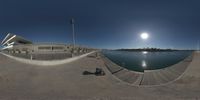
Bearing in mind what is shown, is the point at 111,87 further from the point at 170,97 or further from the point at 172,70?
the point at 172,70

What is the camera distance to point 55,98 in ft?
50.9

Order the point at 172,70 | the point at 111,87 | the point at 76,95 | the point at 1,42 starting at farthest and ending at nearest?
the point at 1,42 → the point at 172,70 → the point at 111,87 → the point at 76,95

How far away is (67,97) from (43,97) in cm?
261

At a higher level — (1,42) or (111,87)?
(1,42)

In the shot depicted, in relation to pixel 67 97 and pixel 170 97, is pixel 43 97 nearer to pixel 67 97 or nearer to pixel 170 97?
pixel 67 97

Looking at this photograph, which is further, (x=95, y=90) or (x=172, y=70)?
(x=172, y=70)

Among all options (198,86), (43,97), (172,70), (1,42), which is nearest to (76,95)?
(43,97)

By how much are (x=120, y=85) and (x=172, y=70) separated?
18.1 meters

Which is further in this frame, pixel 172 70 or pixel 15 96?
pixel 172 70

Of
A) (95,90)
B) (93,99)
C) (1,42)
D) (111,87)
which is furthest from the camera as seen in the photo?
(1,42)

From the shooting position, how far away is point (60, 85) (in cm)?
2072

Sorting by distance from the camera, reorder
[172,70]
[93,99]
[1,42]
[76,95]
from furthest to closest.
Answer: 1. [1,42]
2. [172,70]
3. [76,95]
4. [93,99]

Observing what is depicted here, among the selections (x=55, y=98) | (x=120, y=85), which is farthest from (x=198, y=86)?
(x=55, y=98)

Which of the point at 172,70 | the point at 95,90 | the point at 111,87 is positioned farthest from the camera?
the point at 172,70
